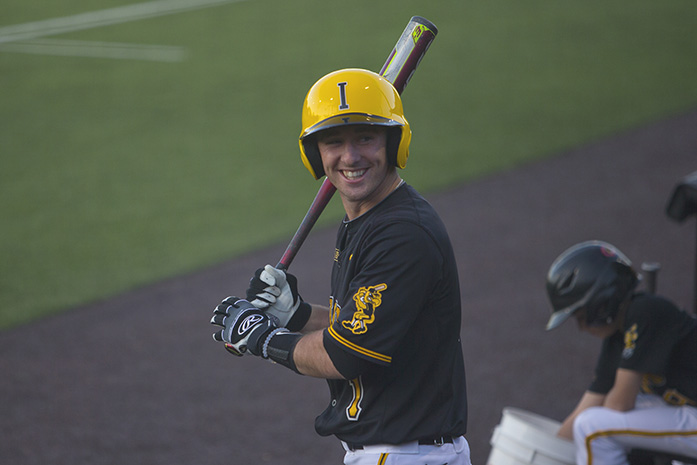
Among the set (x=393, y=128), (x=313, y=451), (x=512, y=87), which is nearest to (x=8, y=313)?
(x=313, y=451)

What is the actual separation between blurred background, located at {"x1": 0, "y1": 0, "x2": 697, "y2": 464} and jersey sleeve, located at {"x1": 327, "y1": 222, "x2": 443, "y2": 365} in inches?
166

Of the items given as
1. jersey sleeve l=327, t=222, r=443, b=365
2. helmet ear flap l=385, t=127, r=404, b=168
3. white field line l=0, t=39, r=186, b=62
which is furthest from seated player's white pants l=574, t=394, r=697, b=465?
white field line l=0, t=39, r=186, b=62

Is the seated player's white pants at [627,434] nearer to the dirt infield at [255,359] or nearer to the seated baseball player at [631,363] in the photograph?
the seated baseball player at [631,363]

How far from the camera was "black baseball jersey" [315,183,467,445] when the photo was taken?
235cm

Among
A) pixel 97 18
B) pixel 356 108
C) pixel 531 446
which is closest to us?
pixel 356 108

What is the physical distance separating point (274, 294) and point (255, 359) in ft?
8.98

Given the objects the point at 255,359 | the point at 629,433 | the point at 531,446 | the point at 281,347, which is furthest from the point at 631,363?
the point at 255,359

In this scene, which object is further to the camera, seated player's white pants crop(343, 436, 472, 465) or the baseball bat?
the baseball bat

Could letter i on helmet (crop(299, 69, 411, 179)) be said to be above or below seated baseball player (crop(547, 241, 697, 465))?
above

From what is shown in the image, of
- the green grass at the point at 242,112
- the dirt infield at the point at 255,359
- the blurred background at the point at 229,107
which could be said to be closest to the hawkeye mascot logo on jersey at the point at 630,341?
the dirt infield at the point at 255,359

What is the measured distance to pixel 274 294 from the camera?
2986 millimetres

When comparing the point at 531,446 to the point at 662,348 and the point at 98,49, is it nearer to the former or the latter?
the point at 662,348

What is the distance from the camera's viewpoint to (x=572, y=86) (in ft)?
37.2

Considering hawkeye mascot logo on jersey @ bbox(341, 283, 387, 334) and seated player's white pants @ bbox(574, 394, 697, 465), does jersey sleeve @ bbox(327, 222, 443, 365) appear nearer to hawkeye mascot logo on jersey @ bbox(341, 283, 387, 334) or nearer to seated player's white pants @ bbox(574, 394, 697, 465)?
hawkeye mascot logo on jersey @ bbox(341, 283, 387, 334)
